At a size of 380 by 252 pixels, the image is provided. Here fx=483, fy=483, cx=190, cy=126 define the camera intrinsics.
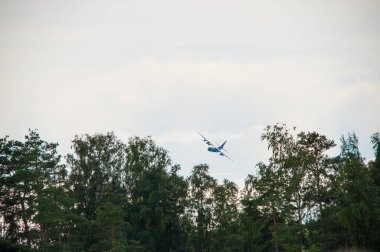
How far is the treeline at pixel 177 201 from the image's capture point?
46531 mm

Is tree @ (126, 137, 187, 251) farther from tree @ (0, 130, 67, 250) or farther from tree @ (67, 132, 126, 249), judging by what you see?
tree @ (0, 130, 67, 250)

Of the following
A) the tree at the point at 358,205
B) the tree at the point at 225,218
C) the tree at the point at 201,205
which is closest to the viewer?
the tree at the point at 358,205

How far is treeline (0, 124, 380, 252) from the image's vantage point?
4653 cm

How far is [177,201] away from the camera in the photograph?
224 feet

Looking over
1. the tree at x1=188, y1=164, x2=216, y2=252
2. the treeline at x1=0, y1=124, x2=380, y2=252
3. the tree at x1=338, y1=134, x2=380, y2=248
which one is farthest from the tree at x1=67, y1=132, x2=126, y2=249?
the tree at x1=338, y1=134, x2=380, y2=248

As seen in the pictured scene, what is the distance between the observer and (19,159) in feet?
156

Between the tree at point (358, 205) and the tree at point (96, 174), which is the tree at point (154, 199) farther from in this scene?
the tree at point (358, 205)

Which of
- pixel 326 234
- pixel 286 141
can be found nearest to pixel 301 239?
pixel 326 234

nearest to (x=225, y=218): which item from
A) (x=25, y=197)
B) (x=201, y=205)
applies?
(x=201, y=205)

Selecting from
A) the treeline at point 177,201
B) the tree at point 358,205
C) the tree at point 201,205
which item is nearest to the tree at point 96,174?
the treeline at point 177,201

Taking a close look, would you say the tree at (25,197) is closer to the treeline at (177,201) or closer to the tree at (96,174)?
the treeline at (177,201)

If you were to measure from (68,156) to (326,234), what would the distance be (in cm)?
3649

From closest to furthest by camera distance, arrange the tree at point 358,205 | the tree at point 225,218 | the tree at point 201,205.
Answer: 1. the tree at point 358,205
2. the tree at point 225,218
3. the tree at point 201,205

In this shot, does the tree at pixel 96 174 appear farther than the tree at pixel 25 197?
Yes
